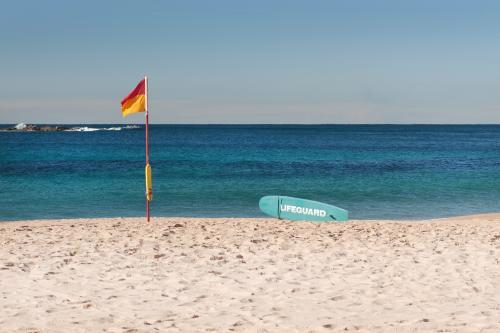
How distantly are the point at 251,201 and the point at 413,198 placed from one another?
26.2 feet

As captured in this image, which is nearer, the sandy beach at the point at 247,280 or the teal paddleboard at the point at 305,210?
the sandy beach at the point at 247,280

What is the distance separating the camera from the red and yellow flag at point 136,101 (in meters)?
14.2

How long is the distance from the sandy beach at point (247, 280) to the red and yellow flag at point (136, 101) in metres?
2.99

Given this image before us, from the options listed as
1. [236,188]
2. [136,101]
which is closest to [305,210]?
[136,101]

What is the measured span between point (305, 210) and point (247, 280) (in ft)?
24.9

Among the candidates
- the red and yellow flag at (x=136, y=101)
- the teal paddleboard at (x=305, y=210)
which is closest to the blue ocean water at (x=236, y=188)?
the teal paddleboard at (x=305, y=210)

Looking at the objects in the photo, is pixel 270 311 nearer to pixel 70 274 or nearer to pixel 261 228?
pixel 70 274

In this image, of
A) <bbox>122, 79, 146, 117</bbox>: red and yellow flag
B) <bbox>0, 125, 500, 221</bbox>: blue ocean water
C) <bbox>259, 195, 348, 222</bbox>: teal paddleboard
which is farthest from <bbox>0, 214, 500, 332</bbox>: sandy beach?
<bbox>0, 125, 500, 221</bbox>: blue ocean water

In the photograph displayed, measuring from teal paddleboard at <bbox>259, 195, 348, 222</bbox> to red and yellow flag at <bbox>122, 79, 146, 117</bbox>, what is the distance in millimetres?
5309

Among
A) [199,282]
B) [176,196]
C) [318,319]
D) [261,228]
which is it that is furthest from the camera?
[176,196]

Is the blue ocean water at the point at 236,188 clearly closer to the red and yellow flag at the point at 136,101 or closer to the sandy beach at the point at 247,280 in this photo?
the red and yellow flag at the point at 136,101

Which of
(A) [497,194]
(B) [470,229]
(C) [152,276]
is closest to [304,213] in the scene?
(B) [470,229]

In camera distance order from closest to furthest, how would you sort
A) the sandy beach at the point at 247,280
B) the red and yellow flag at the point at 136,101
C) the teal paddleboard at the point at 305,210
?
the sandy beach at the point at 247,280 → the red and yellow flag at the point at 136,101 → the teal paddleboard at the point at 305,210

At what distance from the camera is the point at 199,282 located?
29.3ft
